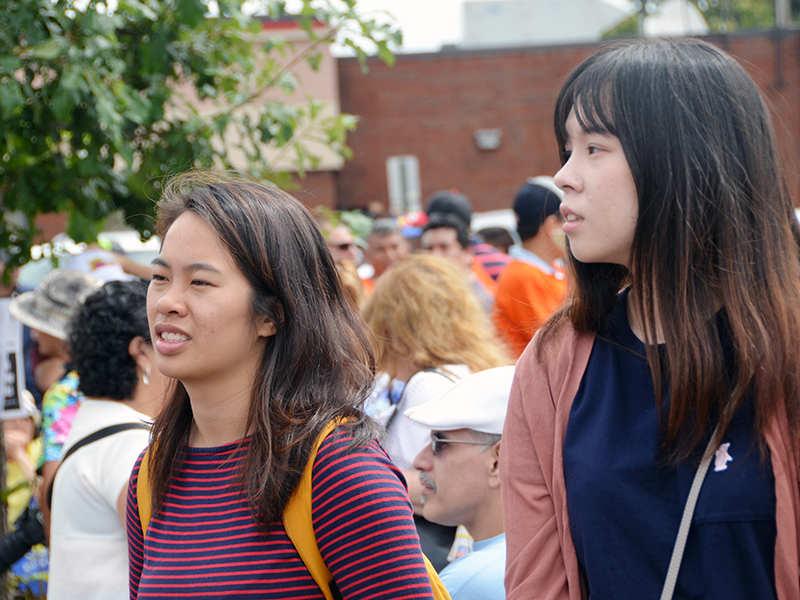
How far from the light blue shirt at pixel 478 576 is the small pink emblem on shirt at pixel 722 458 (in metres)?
0.91

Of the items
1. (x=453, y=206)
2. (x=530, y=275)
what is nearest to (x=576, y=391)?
(x=530, y=275)

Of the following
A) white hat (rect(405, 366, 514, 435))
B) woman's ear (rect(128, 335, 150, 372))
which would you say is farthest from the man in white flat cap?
woman's ear (rect(128, 335, 150, 372))

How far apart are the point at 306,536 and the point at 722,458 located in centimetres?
83

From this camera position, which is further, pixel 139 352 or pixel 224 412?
pixel 139 352

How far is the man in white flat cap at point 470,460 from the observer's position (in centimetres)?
237

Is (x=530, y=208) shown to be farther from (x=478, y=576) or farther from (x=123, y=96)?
(x=478, y=576)

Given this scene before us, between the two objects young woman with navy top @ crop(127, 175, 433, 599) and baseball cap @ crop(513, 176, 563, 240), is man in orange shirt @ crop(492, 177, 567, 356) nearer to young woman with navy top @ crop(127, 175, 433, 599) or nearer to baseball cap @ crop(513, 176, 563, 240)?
baseball cap @ crop(513, 176, 563, 240)

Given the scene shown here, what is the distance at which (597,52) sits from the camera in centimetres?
163

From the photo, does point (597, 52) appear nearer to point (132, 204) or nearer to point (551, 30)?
point (132, 204)

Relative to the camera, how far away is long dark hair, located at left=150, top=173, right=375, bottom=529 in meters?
1.76

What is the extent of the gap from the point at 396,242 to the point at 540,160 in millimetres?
14113

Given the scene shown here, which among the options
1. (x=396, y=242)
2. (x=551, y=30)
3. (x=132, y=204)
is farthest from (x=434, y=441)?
(x=551, y=30)

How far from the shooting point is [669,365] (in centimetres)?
145

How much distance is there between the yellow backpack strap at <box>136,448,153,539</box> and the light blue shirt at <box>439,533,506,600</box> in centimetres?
86
